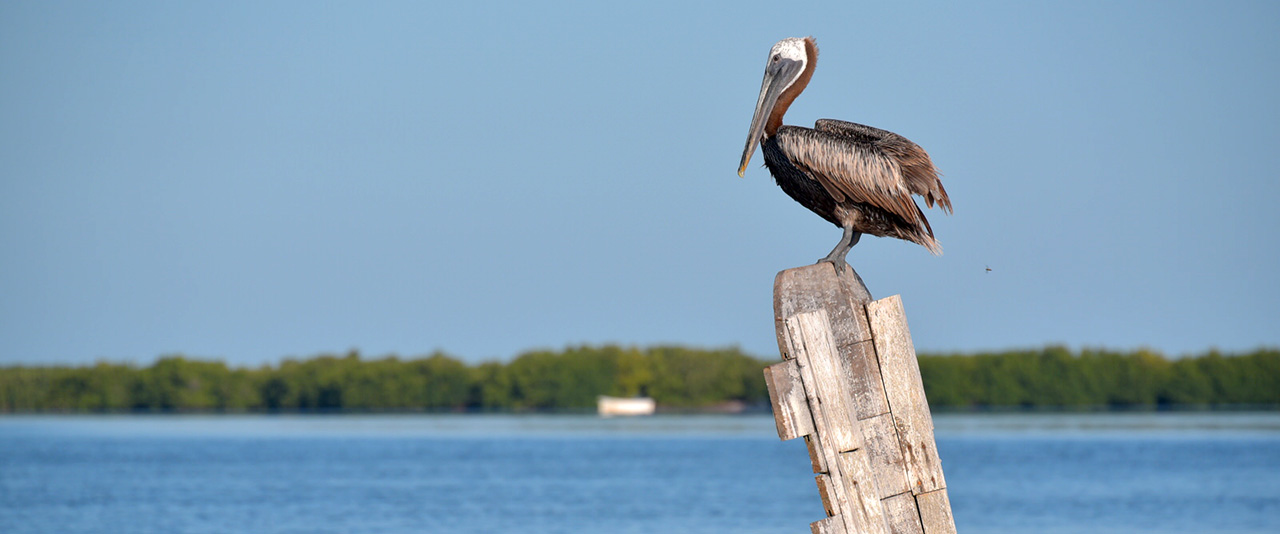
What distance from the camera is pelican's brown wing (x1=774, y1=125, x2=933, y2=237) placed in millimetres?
4535

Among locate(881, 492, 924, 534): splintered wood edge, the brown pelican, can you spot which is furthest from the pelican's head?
locate(881, 492, 924, 534): splintered wood edge

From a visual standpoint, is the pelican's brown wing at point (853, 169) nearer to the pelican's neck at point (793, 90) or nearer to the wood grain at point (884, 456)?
the pelican's neck at point (793, 90)

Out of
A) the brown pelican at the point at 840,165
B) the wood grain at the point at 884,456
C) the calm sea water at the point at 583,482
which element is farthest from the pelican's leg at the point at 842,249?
Result: the calm sea water at the point at 583,482

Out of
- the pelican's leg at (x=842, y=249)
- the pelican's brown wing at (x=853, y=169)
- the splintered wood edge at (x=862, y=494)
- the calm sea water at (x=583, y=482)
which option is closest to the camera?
the splintered wood edge at (x=862, y=494)

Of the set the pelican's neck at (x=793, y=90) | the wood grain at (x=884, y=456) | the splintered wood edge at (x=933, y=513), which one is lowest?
the splintered wood edge at (x=933, y=513)

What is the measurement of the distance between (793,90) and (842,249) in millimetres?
917

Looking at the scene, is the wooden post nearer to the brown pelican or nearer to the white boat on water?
the brown pelican

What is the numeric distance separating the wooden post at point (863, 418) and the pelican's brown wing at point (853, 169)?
32.8 inches

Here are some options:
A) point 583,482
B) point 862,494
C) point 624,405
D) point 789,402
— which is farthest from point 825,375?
point 624,405

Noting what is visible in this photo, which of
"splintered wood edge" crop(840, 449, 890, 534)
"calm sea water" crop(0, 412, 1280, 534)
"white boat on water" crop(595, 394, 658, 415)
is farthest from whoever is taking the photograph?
"white boat on water" crop(595, 394, 658, 415)

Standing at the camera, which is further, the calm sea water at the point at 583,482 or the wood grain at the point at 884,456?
the calm sea water at the point at 583,482

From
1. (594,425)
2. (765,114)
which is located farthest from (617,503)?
(594,425)

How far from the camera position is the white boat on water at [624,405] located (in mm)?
112688

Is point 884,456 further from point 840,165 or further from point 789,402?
point 840,165
